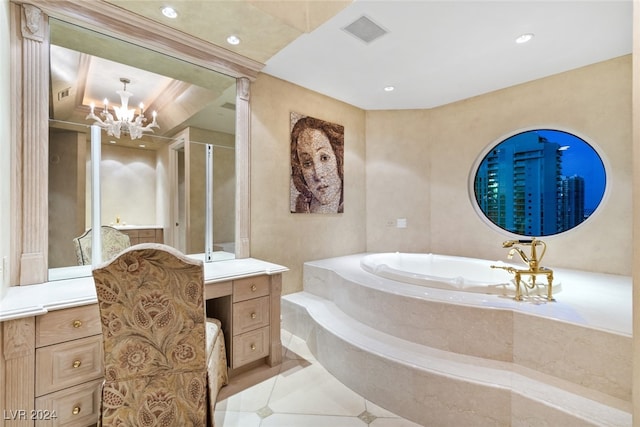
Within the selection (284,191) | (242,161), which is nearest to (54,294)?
(242,161)

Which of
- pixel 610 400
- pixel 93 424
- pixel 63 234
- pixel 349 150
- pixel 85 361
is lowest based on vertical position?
pixel 93 424

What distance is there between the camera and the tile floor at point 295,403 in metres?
1.66

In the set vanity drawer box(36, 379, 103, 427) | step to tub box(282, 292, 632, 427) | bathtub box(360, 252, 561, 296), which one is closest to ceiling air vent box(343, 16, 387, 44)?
bathtub box(360, 252, 561, 296)

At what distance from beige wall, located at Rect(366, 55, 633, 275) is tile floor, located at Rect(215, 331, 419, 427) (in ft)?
7.14

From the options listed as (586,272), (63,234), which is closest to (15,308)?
(63,234)

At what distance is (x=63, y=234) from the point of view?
1846mm

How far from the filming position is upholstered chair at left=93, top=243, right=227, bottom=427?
1274mm

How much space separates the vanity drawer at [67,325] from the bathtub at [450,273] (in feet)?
6.76

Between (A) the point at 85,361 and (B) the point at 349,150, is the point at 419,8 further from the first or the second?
(A) the point at 85,361

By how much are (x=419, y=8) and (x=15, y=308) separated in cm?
288

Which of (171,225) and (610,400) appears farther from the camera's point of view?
(171,225)

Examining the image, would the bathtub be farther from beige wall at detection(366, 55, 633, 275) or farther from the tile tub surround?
beige wall at detection(366, 55, 633, 275)

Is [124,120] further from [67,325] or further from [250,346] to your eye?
[250,346]

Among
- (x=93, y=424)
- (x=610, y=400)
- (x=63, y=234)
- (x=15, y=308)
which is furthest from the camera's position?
(x=63, y=234)
